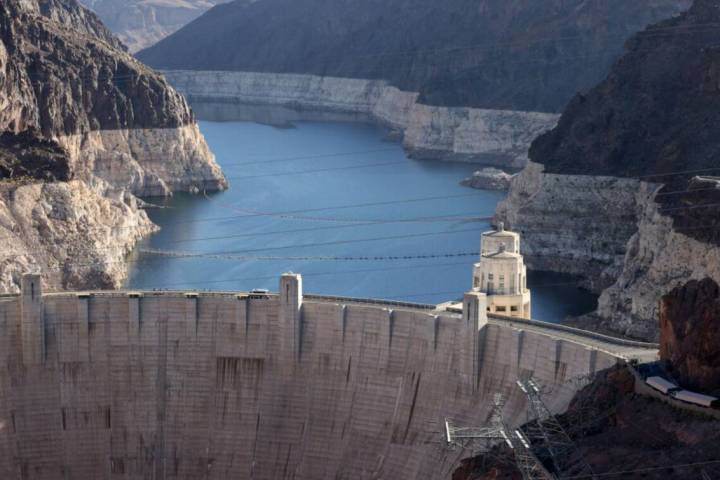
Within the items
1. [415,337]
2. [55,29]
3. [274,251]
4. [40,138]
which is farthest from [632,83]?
[415,337]

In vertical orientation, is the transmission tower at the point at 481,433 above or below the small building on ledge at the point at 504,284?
below

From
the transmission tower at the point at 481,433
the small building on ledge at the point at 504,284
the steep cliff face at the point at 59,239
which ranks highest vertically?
the small building on ledge at the point at 504,284

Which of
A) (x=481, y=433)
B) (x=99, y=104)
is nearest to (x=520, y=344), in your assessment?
(x=481, y=433)

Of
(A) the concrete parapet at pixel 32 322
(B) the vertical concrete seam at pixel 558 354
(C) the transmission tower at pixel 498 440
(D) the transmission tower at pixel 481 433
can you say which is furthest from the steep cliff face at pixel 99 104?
(C) the transmission tower at pixel 498 440

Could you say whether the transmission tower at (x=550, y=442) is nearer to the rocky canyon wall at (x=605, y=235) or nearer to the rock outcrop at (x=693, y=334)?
the rock outcrop at (x=693, y=334)

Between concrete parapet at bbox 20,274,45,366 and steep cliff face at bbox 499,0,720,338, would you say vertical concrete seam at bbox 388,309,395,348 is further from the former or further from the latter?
steep cliff face at bbox 499,0,720,338

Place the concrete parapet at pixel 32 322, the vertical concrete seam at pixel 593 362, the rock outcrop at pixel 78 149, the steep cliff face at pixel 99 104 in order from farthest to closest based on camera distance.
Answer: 1. the steep cliff face at pixel 99 104
2. the rock outcrop at pixel 78 149
3. the concrete parapet at pixel 32 322
4. the vertical concrete seam at pixel 593 362

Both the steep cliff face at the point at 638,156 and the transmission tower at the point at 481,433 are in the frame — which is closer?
the transmission tower at the point at 481,433

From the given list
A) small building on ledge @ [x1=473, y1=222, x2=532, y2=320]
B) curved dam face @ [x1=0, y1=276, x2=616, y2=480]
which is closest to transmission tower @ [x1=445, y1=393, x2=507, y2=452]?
curved dam face @ [x1=0, y1=276, x2=616, y2=480]
